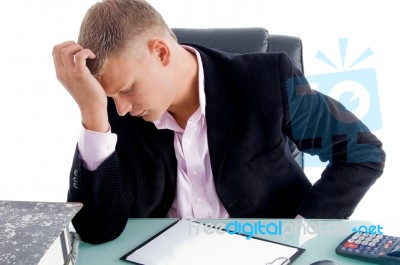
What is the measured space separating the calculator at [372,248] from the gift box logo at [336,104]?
1.05 ft

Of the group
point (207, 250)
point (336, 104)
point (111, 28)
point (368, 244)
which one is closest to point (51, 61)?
point (111, 28)

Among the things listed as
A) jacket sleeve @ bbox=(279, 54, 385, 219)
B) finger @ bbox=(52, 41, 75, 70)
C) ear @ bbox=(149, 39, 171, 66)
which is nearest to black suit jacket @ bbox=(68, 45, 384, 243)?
jacket sleeve @ bbox=(279, 54, 385, 219)

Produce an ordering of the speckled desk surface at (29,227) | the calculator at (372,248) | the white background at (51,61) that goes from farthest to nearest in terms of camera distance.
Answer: the white background at (51,61) < the calculator at (372,248) < the speckled desk surface at (29,227)

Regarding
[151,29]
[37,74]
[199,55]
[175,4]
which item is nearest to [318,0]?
[175,4]

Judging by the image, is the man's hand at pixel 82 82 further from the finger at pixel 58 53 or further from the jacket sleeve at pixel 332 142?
the jacket sleeve at pixel 332 142

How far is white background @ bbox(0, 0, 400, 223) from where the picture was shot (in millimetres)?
1921

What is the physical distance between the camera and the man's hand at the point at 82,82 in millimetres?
960

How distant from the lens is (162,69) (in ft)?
3.50

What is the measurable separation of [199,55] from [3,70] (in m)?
1.30

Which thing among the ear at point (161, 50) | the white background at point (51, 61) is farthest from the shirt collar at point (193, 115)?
the white background at point (51, 61)

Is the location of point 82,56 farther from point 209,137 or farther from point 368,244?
point 368,244

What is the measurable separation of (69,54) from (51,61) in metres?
1.24

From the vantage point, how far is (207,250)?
2.81ft

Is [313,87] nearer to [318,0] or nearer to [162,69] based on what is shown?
[162,69]
